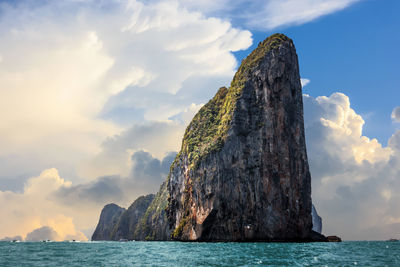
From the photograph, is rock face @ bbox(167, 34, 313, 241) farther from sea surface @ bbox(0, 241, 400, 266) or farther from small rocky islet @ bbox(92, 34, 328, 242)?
sea surface @ bbox(0, 241, 400, 266)

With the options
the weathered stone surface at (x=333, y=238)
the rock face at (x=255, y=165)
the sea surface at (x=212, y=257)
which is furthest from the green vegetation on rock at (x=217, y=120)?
the sea surface at (x=212, y=257)

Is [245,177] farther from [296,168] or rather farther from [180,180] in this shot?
[180,180]

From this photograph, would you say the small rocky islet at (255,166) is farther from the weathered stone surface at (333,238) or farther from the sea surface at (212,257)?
the sea surface at (212,257)

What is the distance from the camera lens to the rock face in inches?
3935

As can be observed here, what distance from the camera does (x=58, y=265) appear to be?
37781 millimetres

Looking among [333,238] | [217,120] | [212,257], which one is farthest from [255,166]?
[212,257]

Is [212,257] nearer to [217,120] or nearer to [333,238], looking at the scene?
[333,238]

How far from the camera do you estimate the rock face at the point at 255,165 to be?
328ft

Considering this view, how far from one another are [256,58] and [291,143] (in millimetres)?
30888

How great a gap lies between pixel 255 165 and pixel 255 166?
0.29 metres

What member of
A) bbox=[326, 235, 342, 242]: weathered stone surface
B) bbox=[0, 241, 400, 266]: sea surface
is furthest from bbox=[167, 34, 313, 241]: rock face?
bbox=[0, 241, 400, 266]: sea surface

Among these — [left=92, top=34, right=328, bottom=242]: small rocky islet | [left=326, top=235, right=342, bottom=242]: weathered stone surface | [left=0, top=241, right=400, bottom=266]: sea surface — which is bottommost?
[left=0, top=241, right=400, bottom=266]: sea surface

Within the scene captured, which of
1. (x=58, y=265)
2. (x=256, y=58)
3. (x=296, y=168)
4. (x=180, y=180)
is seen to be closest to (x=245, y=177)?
(x=296, y=168)

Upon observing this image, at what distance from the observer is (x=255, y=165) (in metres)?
103
